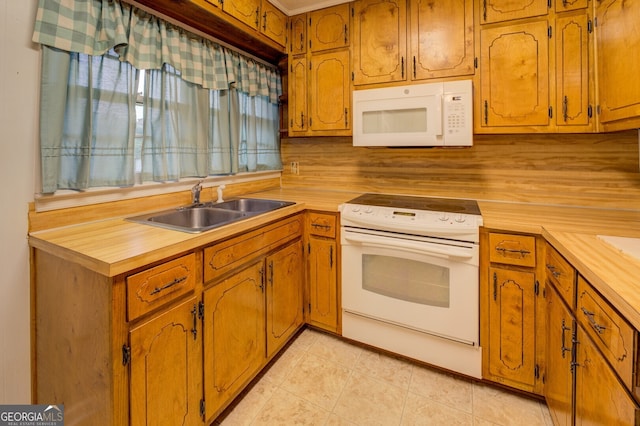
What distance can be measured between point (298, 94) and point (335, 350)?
196 centimetres

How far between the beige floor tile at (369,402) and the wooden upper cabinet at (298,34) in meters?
2.40

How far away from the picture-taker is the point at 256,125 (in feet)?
8.40

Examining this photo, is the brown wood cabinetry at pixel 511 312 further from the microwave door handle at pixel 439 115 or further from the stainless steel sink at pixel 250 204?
the stainless steel sink at pixel 250 204

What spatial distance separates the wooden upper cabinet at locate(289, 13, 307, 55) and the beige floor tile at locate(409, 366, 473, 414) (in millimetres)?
2454

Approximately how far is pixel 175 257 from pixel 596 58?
92.0 inches

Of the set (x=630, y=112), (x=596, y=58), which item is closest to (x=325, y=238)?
(x=630, y=112)

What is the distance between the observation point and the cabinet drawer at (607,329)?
79cm

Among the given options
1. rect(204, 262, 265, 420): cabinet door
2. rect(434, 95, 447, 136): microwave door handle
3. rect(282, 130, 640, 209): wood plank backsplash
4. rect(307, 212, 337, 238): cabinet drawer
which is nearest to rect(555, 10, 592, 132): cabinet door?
rect(282, 130, 640, 209): wood plank backsplash

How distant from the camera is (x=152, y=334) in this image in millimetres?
1119

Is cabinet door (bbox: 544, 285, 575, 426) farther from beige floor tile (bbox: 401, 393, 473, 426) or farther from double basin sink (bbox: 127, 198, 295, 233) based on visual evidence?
double basin sink (bbox: 127, 198, 295, 233)

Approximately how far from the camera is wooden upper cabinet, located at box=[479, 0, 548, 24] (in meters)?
1.80

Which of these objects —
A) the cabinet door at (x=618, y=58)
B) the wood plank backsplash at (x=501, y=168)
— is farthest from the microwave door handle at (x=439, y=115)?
the cabinet door at (x=618, y=58)

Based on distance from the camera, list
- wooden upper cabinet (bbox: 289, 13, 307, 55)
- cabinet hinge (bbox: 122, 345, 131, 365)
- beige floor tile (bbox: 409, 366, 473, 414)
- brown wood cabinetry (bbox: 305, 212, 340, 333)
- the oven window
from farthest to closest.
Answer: wooden upper cabinet (bbox: 289, 13, 307, 55)
brown wood cabinetry (bbox: 305, 212, 340, 333)
the oven window
beige floor tile (bbox: 409, 366, 473, 414)
cabinet hinge (bbox: 122, 345, 131, 365)

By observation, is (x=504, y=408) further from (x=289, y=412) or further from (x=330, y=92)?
(x=330, y=92)
